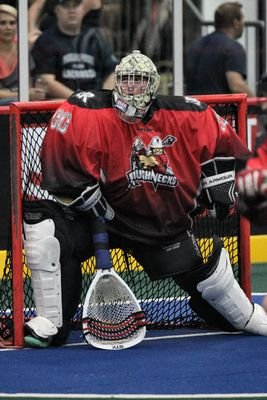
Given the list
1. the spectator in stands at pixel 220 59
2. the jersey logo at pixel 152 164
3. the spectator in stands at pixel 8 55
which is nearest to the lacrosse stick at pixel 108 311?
the jersey logo at pixel 152 164

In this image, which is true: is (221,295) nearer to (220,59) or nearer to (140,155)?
(140,155)

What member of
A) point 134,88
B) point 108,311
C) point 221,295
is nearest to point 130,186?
point 134,88

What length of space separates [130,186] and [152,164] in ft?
0.52

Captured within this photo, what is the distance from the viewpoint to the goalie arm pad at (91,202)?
24.2ft

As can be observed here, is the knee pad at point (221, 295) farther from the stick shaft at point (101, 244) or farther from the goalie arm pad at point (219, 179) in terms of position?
the stick shaft at point (101, 244)

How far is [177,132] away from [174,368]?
4.17 feet

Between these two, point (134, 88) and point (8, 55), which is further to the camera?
point (8, 55)

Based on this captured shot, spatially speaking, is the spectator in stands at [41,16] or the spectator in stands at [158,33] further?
the spectator in stands at [158,33]

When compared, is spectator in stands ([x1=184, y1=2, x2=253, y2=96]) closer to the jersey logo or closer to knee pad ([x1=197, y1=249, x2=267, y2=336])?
knee pad ([x1=197, y1=249, x2=267, y2=336])

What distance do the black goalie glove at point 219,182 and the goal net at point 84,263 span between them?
13.8 inches

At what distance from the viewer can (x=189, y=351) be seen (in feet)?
24.5

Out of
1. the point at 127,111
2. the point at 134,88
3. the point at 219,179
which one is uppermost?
the point at 134,88

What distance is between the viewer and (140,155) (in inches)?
297

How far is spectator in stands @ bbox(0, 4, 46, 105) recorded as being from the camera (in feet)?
34.2
